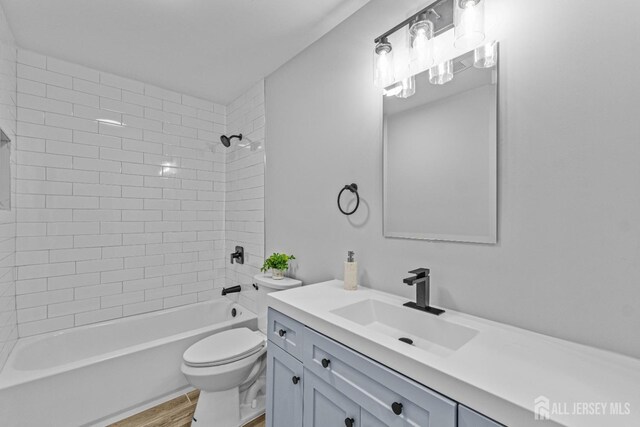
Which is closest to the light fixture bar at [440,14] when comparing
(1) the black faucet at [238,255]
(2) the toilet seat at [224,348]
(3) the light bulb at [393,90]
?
(3) the light bulb at [393,90]

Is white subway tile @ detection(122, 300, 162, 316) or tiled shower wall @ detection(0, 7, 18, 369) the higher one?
tiled shower wall @ detection(0, 7, 18, 369)

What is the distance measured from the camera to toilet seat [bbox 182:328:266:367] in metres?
1.72

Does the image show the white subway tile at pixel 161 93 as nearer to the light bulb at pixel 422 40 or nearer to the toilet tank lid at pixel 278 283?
the toilet tank lid at pixel 278 283

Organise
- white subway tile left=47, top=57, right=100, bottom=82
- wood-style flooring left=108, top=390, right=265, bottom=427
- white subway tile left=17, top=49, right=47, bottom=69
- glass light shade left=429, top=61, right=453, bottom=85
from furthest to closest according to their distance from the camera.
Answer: white subway tile left=47, top=57, right=100, bottom=82, white subway tile left=17, top=49, right=47, bottom=69, wood-style flooring left=108, top=390, right=265, bottom=427, glass light shade left=429, top=61, right=453, bottom=85

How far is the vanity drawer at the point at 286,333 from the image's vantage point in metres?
1.22

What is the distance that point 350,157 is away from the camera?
5.47 ft

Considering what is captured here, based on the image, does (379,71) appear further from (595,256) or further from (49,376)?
(49,376)

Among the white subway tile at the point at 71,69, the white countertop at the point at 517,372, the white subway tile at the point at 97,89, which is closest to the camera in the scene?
the white countertop at the point at 517,372

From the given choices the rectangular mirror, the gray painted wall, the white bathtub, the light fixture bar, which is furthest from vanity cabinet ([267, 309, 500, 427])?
the light fixture bar

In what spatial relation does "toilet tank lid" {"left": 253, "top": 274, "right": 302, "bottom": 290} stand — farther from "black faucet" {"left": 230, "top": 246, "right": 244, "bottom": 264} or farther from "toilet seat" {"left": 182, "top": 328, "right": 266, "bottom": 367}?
"black faucet" {"left": 230, "top": 246, "right": 244, "bottom": 264}

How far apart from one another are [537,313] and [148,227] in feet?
9.50

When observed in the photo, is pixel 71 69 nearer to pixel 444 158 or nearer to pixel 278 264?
pixel 278 264

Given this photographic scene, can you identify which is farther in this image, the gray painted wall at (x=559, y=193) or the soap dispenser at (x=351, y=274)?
the soap dispenser at (x=351, y=274)

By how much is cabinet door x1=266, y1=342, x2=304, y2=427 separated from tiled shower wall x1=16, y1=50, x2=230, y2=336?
1807 mm
